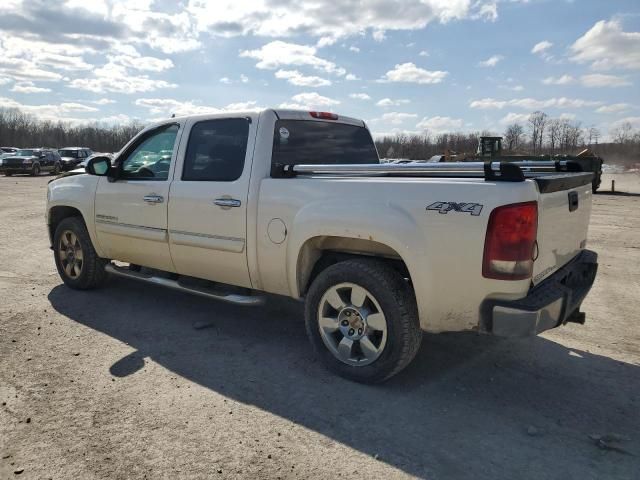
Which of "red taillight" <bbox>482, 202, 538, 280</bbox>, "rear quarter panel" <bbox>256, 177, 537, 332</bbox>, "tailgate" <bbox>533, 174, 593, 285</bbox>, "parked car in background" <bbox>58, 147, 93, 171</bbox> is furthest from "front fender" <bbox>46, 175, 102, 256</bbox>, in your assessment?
"parked car in background" <bbox>58, 147, 93, 171</bbox>

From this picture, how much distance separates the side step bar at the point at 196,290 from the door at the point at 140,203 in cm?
12

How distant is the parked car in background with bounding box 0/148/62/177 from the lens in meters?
33.1

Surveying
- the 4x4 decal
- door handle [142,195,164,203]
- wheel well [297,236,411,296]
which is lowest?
wheel well [297,236,411,296]

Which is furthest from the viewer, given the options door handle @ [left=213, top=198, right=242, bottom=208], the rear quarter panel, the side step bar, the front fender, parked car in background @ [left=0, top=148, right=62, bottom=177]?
parked car in background @ [left=0, top=148, right=62, bottom=177]

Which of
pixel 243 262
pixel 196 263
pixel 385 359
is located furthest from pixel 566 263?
pixel 196 263

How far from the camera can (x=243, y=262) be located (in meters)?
4.31

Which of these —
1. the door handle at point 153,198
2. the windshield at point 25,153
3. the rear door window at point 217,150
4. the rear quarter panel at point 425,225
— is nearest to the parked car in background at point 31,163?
the windshield at point 25,153

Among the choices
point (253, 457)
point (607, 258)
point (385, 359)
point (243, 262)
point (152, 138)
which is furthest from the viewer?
point (607, 258)

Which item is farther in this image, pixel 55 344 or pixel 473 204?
pixel 55 344

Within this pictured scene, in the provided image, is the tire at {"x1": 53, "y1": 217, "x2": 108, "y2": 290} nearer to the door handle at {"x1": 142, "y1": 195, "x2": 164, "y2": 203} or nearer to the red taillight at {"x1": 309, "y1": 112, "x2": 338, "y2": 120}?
the door handle at {"x1": 142, "y1": 195, "x2": 164, "y2": 203}

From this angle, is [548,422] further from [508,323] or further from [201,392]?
[201,392]

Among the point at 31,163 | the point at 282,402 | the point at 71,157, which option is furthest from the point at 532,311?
the point at 71,157

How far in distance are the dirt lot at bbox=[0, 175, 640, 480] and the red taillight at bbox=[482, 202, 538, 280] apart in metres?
0.96

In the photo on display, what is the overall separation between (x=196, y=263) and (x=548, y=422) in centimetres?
310
